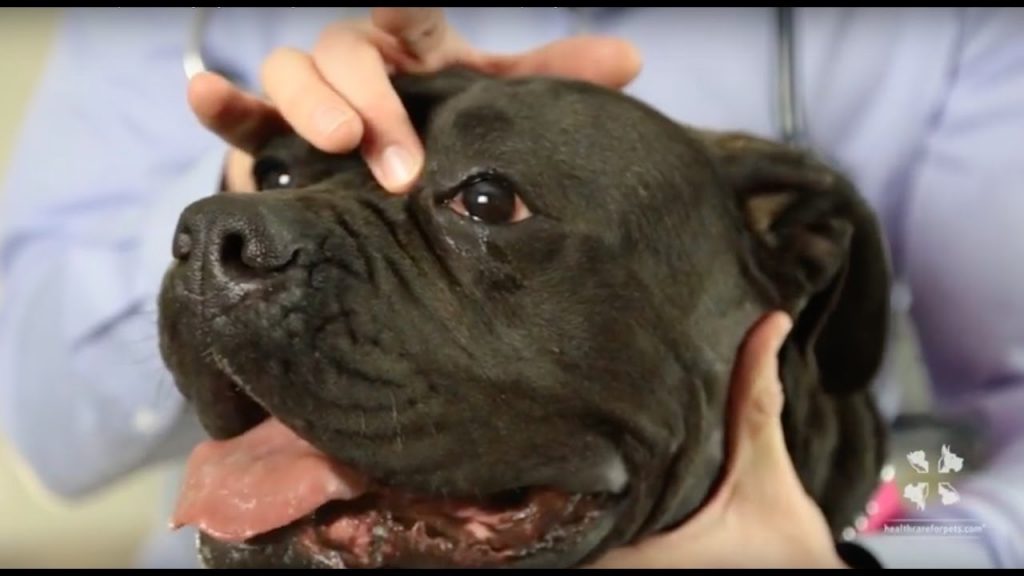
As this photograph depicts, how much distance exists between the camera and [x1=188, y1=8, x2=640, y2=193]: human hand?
1.23 meters

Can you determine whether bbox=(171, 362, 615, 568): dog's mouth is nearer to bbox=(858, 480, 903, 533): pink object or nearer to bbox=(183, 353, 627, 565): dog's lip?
bbox=(183, 353, 627, 565): dog's lip

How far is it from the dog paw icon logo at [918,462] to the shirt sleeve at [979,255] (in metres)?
0.01

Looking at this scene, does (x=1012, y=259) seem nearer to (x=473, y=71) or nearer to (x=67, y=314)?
(x=473, y=71)

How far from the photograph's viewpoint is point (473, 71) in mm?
1399

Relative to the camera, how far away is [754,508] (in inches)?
52.5

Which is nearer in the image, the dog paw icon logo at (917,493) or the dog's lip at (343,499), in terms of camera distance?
the dog's lip at (343,499)

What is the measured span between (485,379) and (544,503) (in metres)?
0.16

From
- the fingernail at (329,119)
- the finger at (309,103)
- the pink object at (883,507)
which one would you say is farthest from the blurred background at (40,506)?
the pink object at (883,507)

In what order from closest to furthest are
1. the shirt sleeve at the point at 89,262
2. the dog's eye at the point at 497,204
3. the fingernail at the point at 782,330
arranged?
the dog's eye at the point at 497,204
the fingernail at the point at 782,330
the shirt sleeve at the point at 89,262

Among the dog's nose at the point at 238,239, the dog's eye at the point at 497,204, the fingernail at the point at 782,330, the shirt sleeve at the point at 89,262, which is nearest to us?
the dog's nose at the point at 238,239

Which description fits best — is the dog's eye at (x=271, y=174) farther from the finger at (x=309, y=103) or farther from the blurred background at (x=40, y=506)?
the blurred background at (x=40, y=506)

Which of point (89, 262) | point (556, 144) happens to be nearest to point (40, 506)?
point (89, 262)

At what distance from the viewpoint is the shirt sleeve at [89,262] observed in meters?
1.52
